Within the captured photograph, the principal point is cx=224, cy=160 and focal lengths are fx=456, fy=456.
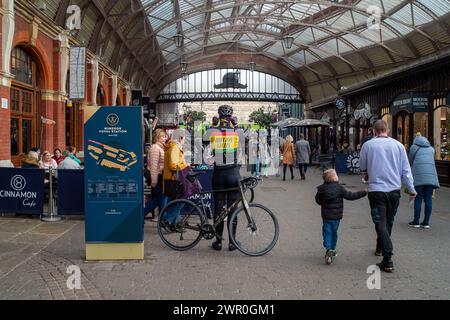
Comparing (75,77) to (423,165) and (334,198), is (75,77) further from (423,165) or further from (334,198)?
(334,198)

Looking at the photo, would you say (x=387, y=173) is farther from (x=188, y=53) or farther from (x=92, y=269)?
(x=188, y=53)

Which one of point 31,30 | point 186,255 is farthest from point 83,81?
point 186,255

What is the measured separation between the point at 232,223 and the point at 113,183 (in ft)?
5.16

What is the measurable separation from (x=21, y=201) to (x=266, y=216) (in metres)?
5.34

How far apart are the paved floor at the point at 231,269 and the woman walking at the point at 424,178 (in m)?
0.23

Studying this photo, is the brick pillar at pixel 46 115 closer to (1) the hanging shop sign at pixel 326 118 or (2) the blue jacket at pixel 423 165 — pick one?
(2) the blue jacket at pixel 423 165

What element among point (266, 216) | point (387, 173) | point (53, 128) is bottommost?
point (266, 216)

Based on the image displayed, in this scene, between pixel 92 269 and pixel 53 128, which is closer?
pixel 92 269

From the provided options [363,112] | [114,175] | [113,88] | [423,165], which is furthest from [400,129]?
[113,88]

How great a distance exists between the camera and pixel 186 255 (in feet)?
19.4

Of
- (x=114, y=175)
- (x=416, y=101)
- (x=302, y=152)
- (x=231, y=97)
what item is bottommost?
(x=114, y=175)

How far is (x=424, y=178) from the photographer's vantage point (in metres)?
7.71

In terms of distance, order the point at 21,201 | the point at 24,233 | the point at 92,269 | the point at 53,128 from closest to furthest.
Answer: the point at 92,269
the point at 24,233
the point at 21,201
the point at 53,128

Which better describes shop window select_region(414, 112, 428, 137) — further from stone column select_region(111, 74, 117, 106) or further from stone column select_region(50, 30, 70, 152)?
stone column select_region(111, 74, 117, 106)
